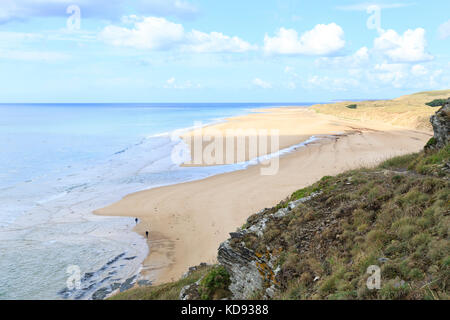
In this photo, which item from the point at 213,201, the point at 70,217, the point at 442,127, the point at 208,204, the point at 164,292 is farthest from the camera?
the point at 213,201

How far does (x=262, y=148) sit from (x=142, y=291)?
30301 mm

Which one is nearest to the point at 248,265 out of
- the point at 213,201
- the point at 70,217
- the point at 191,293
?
the point at 191,293

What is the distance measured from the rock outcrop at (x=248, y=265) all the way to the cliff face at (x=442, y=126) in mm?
6848

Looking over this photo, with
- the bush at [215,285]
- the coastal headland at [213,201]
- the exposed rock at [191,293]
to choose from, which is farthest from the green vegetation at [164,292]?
the coastal headland at [213,201]

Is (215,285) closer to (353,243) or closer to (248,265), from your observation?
(248,265)

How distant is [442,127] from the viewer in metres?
10.4

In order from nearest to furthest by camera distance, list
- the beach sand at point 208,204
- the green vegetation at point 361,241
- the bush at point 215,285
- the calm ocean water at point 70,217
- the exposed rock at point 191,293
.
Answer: the green vegetation at point 361,241 < the bush at point 215,285 < the exposed rock at point 191,293 < the calm ocean water at point 70,217 < the beach sand at point 208,204

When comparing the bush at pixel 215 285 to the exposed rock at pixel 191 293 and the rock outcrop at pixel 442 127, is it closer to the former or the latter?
the exposed rock at pixel 191 293

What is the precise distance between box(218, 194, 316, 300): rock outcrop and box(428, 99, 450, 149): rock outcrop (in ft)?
22.5

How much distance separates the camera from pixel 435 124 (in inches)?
422

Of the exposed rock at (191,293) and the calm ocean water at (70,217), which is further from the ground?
the exposed rock at (191,293)

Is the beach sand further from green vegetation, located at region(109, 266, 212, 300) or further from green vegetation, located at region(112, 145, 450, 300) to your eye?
green vegetation, located at region(112, 145, 450, 300)

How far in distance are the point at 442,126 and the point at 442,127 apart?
35 millimetres

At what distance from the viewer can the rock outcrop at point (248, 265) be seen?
673cm
